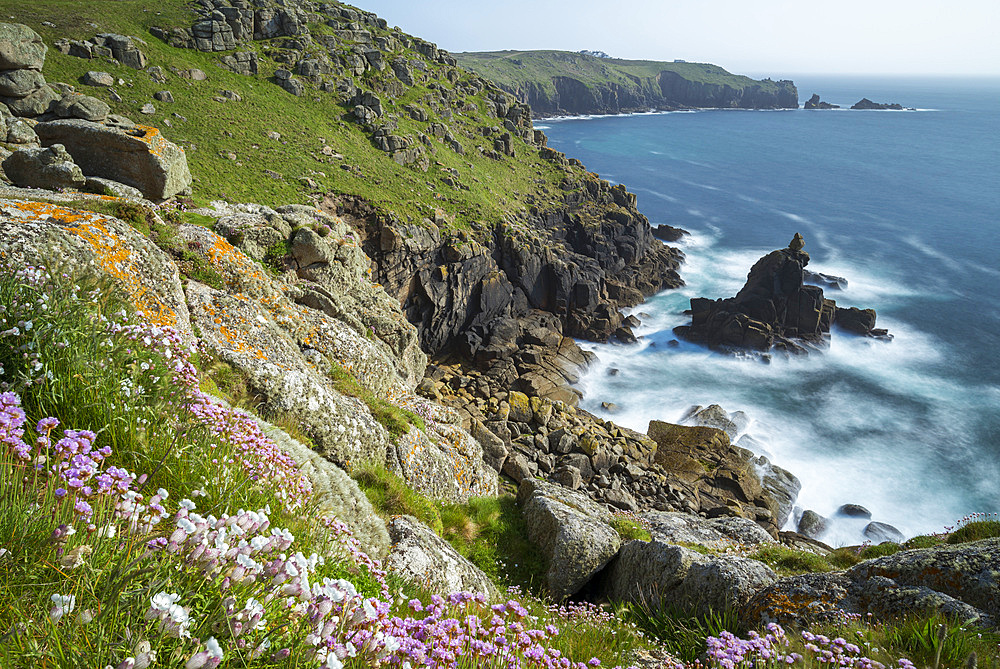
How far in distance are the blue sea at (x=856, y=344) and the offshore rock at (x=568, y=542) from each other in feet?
86.5

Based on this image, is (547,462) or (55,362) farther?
(547,462)

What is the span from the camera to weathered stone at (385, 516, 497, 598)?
668 cm

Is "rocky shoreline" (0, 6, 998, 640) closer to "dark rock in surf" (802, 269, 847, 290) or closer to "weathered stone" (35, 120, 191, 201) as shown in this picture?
"weathered stone" (35, 120, 191, 201)

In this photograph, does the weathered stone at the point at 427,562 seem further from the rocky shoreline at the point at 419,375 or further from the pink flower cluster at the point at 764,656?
the pink flower cluster at the point at 764,656

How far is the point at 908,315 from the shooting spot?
203ft

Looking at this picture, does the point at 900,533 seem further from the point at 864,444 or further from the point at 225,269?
the point at 225,269

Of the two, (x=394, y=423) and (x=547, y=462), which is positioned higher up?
(x=394, y=423)

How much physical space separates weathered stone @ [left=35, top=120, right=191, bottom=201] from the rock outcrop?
2097 centimetres

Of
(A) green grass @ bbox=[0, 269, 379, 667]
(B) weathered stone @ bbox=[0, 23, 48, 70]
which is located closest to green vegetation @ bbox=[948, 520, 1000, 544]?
(A) green grass @ bbox=[0, 269, 379, 667]

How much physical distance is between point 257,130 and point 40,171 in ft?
130

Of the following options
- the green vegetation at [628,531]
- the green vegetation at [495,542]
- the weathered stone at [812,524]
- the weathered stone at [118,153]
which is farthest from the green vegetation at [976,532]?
the weathered stone at [118,153]

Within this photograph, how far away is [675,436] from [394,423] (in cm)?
2976

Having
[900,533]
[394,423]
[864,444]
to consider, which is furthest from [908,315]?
[394,423]

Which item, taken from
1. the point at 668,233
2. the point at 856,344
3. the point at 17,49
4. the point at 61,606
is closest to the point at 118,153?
the point at 17,49
